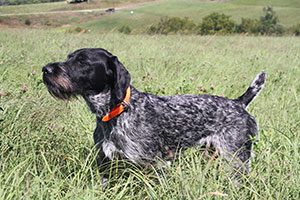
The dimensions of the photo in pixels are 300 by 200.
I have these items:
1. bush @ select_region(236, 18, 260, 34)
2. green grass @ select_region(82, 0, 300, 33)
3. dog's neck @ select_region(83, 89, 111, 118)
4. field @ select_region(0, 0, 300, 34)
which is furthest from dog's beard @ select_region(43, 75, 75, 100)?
green grass @ select_region(82, 0, 300, 33)

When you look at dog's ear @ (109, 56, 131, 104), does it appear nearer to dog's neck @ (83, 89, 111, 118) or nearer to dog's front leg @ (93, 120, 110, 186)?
dog's neck @ (83, 89, 111, 118)

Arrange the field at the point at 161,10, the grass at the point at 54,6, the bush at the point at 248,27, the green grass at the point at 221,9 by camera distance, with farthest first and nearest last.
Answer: the green grass at the point at 221,9 → the field at the point at 161,10 → the bush at the point at 248,27 → the grass at the point at 54,6

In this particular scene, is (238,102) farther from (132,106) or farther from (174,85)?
(174,85)

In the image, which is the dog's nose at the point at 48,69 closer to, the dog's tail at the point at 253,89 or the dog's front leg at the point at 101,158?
the dog's front leg at the point at 101,158

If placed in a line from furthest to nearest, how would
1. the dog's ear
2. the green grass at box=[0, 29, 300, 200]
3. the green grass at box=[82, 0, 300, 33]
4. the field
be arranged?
1. the green grass at box=[82, 0, 300, 33]
2. the field
3. the dog's ear
4. the green grass at box=[0, 29, 300, 200]

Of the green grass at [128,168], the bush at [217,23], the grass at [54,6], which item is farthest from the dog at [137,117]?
the bush at [217,23]

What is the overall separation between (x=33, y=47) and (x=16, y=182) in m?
8.76

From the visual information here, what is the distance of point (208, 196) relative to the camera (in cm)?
317

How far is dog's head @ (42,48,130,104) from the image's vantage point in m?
4.09

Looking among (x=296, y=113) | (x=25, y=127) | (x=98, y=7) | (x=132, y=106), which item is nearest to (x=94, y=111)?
(x=132, y=106)

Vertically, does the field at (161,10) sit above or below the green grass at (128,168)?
below

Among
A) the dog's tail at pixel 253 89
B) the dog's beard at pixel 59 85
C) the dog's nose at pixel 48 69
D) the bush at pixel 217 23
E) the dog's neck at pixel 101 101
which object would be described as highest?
the dog's nose at pixel 48 69

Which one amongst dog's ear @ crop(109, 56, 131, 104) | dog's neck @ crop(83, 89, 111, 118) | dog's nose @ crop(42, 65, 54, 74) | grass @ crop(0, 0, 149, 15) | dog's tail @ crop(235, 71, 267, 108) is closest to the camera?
dog's nose @ crop(42, 65, 54, 74)

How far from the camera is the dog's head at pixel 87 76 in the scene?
4090mm
